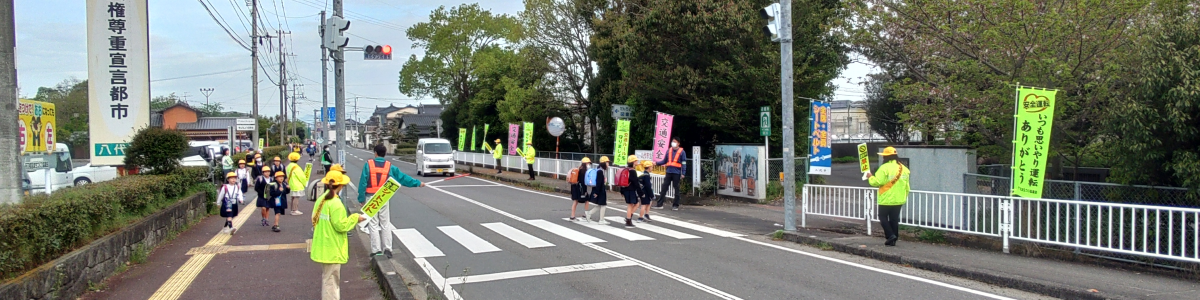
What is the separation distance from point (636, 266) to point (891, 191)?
3.76 m

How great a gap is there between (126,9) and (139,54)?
2.66ft

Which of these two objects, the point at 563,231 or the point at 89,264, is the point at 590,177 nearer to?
the point at 563,231

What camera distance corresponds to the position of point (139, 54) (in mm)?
12312

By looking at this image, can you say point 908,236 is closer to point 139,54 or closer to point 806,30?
point 806,30

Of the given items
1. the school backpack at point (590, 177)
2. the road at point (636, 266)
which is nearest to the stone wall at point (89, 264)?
the road at point (636, 266)

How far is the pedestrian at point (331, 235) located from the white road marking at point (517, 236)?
168 inches

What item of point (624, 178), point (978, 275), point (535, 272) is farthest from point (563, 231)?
point (978, 275)

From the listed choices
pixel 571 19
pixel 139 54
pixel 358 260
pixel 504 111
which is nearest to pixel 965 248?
pixel 358 260

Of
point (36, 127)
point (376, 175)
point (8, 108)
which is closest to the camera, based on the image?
point (8, 108)

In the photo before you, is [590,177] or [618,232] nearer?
[618,232]

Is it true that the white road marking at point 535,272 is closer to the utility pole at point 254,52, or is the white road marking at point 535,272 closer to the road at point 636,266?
the road at point 636,266

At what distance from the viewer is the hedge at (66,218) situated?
559cm

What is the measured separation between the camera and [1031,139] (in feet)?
27.2

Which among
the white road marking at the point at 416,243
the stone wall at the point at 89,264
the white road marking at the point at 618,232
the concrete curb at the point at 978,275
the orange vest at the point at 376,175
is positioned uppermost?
the orange vest at the point at 376,175
